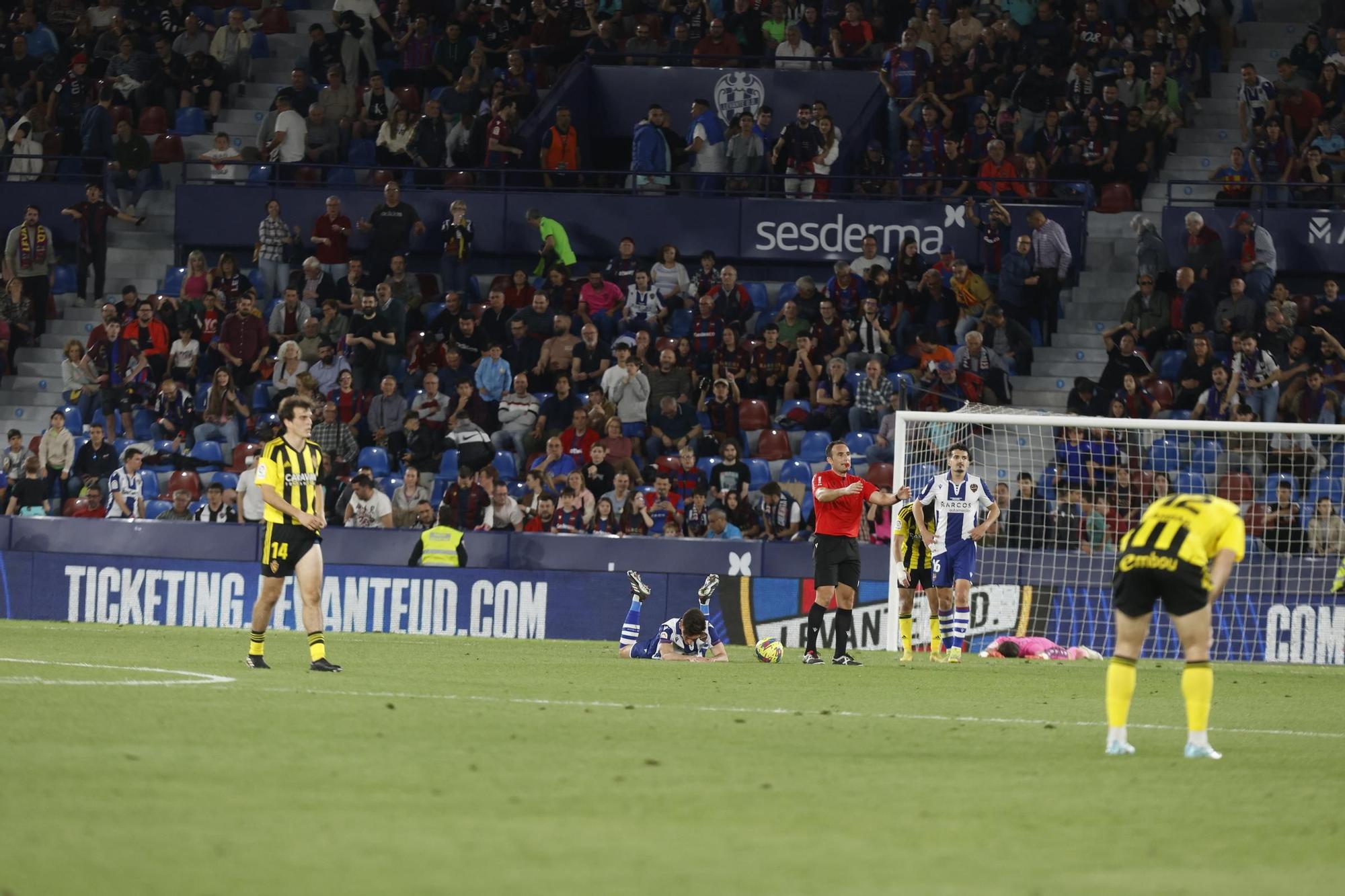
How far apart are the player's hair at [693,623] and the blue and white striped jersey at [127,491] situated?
9.26 metres

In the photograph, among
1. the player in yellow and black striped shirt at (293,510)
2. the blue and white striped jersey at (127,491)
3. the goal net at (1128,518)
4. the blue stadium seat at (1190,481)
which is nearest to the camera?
the player in yellow and black striped shirt at (293,510)

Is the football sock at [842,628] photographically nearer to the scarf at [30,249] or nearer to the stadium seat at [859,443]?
the stadium seat at [859,443]

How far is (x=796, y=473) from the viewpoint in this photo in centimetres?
2402

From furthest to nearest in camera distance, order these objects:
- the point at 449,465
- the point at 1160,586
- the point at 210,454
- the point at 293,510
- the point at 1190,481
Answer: the point at 210,454 → the point at 449,465 → the point at 1190,481 → the point at 293,510 → the point at 1160,586

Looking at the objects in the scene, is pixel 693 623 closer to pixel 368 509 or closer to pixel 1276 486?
pixel 368 509

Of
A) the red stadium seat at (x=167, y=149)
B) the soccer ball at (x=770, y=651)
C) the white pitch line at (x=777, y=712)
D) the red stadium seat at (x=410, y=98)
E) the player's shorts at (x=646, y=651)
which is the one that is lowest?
the player's shorts at (x=646, y=651)

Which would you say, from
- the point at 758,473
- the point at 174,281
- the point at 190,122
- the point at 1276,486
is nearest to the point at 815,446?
the point at 758,473

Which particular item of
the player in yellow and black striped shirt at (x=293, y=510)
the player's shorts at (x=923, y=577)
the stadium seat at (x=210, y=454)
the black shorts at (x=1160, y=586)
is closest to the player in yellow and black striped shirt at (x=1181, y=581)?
the black shorts at (x=1160, y=586)

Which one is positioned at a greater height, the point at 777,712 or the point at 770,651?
the point at 777,712

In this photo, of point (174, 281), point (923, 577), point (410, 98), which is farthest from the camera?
point (410, 98)

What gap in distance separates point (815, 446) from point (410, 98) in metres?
9.49

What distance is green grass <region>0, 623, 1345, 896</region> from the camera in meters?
6.51

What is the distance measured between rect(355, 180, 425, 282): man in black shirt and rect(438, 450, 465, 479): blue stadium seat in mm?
3952

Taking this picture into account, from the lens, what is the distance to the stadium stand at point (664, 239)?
80.9 ft
